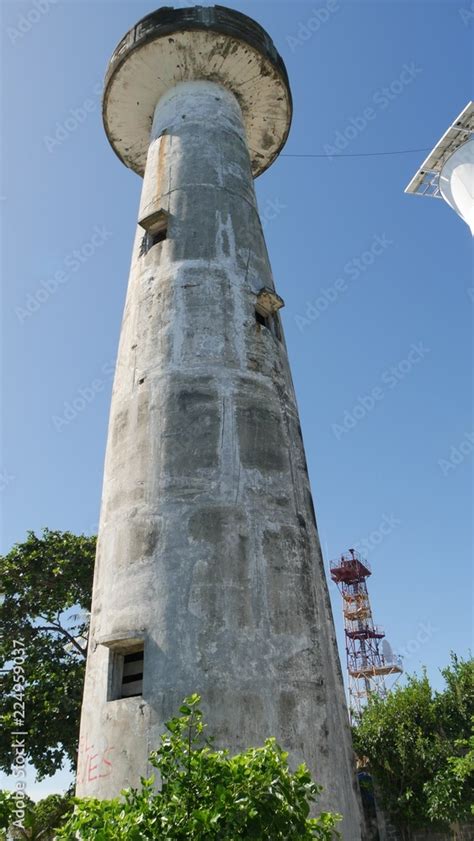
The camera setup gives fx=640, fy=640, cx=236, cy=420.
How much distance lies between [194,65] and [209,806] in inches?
575

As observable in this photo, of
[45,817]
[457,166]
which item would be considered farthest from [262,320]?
[457,166]

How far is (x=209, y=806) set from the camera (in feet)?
13.6

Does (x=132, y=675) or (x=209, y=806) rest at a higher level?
(x=132, y=675)

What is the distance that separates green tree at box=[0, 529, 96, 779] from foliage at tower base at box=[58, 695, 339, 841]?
11687 millimetres

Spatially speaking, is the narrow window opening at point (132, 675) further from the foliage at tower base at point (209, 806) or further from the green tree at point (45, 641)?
the green tree at point (45, 641)

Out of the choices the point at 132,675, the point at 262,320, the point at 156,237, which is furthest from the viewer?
the point at 156,237

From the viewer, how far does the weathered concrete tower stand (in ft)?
23.9

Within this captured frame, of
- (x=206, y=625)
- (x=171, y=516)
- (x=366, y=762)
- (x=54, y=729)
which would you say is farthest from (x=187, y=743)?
(x=366, y=762)

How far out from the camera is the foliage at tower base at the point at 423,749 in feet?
56.5

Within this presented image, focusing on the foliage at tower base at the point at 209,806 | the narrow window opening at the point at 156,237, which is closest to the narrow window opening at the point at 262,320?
the narrow window opening at the point at 156,237

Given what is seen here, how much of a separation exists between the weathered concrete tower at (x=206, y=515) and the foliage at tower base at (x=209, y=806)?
2630 millimetres

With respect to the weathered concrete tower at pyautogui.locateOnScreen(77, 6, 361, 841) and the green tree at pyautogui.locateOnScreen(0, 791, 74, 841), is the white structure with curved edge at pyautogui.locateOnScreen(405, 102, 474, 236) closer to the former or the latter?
→ the weathered concrete tower at pyautogui.locateOnScreen(77, 6, 361, 841)

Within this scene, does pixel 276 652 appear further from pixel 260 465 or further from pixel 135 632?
pixel 260 465

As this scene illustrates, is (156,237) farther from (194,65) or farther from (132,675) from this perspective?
(132,675)
